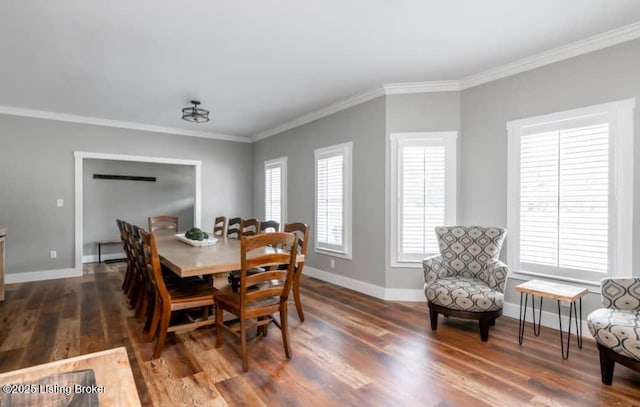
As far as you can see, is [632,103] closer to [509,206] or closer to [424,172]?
[509,206]

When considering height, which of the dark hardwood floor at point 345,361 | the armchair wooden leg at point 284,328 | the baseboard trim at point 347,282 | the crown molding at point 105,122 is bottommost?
the dark hardwood floor at point 345,361

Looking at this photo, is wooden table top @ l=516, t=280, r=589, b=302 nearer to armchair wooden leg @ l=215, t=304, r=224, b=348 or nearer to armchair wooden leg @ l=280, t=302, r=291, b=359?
armchair wooden leg @ l=280, t=302, r=291, b=359

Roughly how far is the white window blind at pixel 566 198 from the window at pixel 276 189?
3.99 metres

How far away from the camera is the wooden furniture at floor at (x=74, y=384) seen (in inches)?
43.8

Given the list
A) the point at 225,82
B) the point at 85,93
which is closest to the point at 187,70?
the point at 225,82

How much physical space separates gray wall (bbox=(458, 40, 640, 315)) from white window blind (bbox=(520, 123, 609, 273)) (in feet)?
0.69

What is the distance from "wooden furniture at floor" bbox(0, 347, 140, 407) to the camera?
1.11 metres

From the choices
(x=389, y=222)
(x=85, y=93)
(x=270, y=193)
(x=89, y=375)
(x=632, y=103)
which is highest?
(x=85, y=93)

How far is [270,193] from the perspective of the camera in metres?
6.84

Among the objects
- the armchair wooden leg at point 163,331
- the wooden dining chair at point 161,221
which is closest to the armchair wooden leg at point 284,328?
the armchair wooden leg at point 163,331

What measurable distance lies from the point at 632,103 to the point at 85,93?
603 centimetres

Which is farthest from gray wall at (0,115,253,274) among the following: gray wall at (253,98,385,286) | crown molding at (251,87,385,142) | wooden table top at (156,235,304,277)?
gray wall at (253,98,385,286)

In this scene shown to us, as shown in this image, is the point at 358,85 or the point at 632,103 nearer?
the point at 632,103

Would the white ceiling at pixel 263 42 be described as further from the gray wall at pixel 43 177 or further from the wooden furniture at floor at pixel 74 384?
Answer: the wooden furniture at floor at pixel 74 384
